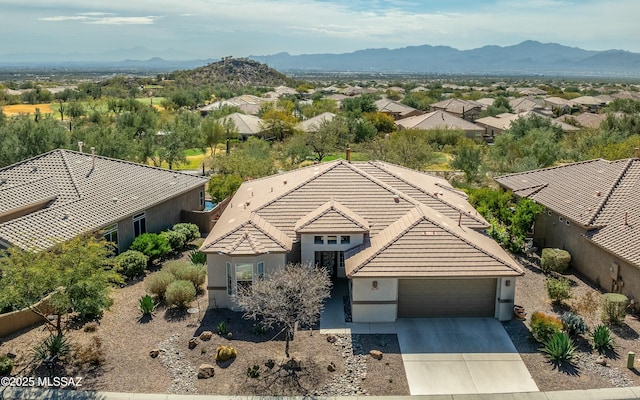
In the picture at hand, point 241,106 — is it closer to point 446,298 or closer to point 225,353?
point 446,298

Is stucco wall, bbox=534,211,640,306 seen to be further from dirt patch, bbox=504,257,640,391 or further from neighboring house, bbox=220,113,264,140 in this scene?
neighboring house, bbox=220,113,264,140

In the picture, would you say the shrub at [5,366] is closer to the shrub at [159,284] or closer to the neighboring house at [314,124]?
the shrub at [159,284]

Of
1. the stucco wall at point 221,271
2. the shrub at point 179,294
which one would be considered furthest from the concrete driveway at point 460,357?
the shrub at point 179,294

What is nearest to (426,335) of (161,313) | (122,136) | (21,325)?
(161,313)

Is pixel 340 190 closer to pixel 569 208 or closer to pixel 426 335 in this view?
pixel 426 335

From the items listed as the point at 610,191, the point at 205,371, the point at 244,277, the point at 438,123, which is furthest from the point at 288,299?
the point at 438,123
